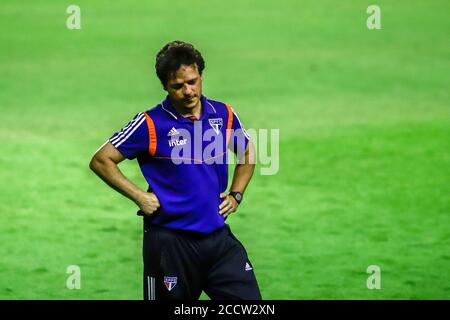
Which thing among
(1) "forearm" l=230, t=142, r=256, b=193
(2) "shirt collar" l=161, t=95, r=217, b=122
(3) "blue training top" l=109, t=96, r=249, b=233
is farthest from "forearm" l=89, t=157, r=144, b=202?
(1) "forearm" l=230, t=142, r=256, b=193

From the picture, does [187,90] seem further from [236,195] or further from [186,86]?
[236,195]

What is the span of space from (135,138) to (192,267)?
0.83 metres

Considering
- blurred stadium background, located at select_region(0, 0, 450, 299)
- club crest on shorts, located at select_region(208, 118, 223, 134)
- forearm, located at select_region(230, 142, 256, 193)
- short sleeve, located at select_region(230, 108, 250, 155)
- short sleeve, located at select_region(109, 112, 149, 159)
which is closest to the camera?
short sleeve, located at select_region(109, 112, 149, 159)

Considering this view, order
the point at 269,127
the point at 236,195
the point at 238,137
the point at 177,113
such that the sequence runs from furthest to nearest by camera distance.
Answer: the point at 269,127
the point at 236,195
the point at 238,137
the point at 177,113

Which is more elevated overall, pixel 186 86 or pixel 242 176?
pixel 186 86

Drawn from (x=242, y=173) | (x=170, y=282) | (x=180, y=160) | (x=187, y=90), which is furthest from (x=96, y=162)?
(x=242, y=173)

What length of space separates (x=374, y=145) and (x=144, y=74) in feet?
19.7

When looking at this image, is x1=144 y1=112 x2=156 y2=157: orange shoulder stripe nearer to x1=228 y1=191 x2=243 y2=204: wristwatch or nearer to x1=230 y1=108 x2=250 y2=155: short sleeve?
x1=230 y1=108 x2=250 y2=155: short sleeve

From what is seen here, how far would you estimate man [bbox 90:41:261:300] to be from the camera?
709 centimetres

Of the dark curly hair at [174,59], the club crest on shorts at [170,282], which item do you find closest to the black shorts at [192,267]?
the club crest on shorts at [170,282]

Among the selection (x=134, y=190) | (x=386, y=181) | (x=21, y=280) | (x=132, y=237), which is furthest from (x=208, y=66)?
(x=134, y=190)

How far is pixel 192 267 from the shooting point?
7238mm

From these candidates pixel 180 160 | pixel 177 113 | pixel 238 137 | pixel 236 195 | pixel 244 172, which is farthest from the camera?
pixel 244 172

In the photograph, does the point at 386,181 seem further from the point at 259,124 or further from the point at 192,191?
the point at 192,191
